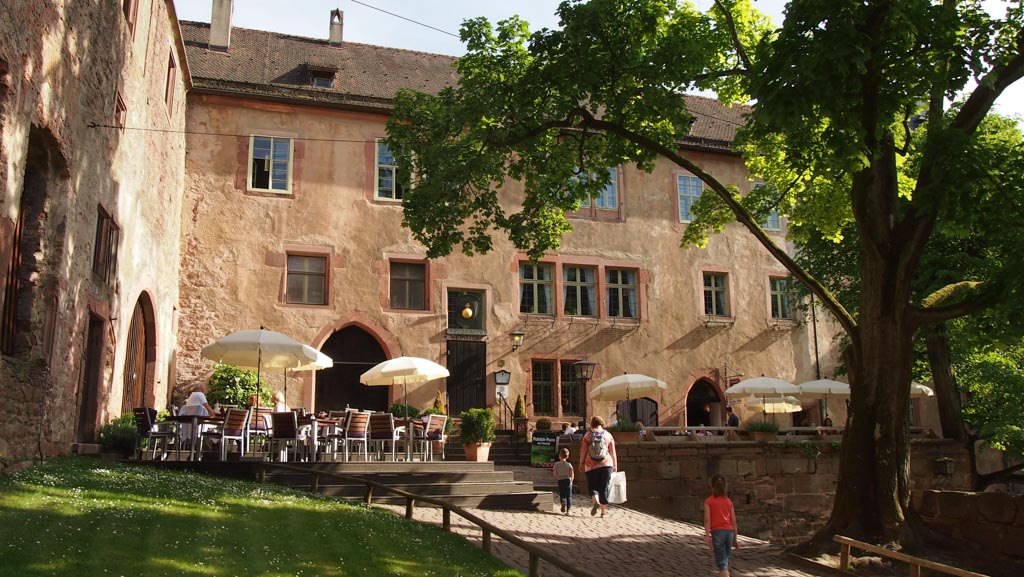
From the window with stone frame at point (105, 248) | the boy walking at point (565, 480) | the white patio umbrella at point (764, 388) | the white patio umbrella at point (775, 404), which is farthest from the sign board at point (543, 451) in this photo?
the window with stone frame at point (105, 248)

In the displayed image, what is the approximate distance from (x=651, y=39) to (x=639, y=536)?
6750 millimetres

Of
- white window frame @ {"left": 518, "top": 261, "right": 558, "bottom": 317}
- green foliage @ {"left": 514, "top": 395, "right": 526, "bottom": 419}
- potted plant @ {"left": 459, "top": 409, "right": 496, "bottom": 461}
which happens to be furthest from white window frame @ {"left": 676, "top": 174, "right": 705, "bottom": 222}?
potted plant @ {"left": 459, "top": 409, "right": 496, "bottom": 461}

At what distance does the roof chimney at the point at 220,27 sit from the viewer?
24.6 m

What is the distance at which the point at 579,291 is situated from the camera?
2497 cm

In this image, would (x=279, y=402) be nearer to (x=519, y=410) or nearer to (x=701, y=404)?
(x=519, y=410)

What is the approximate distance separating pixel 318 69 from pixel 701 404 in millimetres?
14076

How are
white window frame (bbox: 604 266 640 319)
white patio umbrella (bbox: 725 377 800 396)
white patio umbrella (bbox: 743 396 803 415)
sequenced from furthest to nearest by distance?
white window frame (bbox: 604 266 640 319)
white patio umbrella (bbox: 743 396 803 415)
white patio umbrella (bbox: 725 377 800 396)

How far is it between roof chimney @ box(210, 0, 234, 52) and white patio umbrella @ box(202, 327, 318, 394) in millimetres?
12365

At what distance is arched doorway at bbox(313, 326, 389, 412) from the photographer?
22.2m

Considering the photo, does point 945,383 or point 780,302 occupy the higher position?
point 780,302

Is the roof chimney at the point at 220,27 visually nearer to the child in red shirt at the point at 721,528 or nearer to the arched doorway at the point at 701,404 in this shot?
the arched doorway at the point at 701,404

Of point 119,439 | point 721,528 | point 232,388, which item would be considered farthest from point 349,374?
point 721,528

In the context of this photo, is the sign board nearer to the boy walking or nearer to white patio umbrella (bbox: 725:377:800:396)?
white patio umbrella (bbox: 725:377:800:396)

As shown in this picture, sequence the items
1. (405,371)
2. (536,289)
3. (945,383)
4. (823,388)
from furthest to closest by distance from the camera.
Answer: (536,289) → (823,388) → (945,383) → (405,371)
